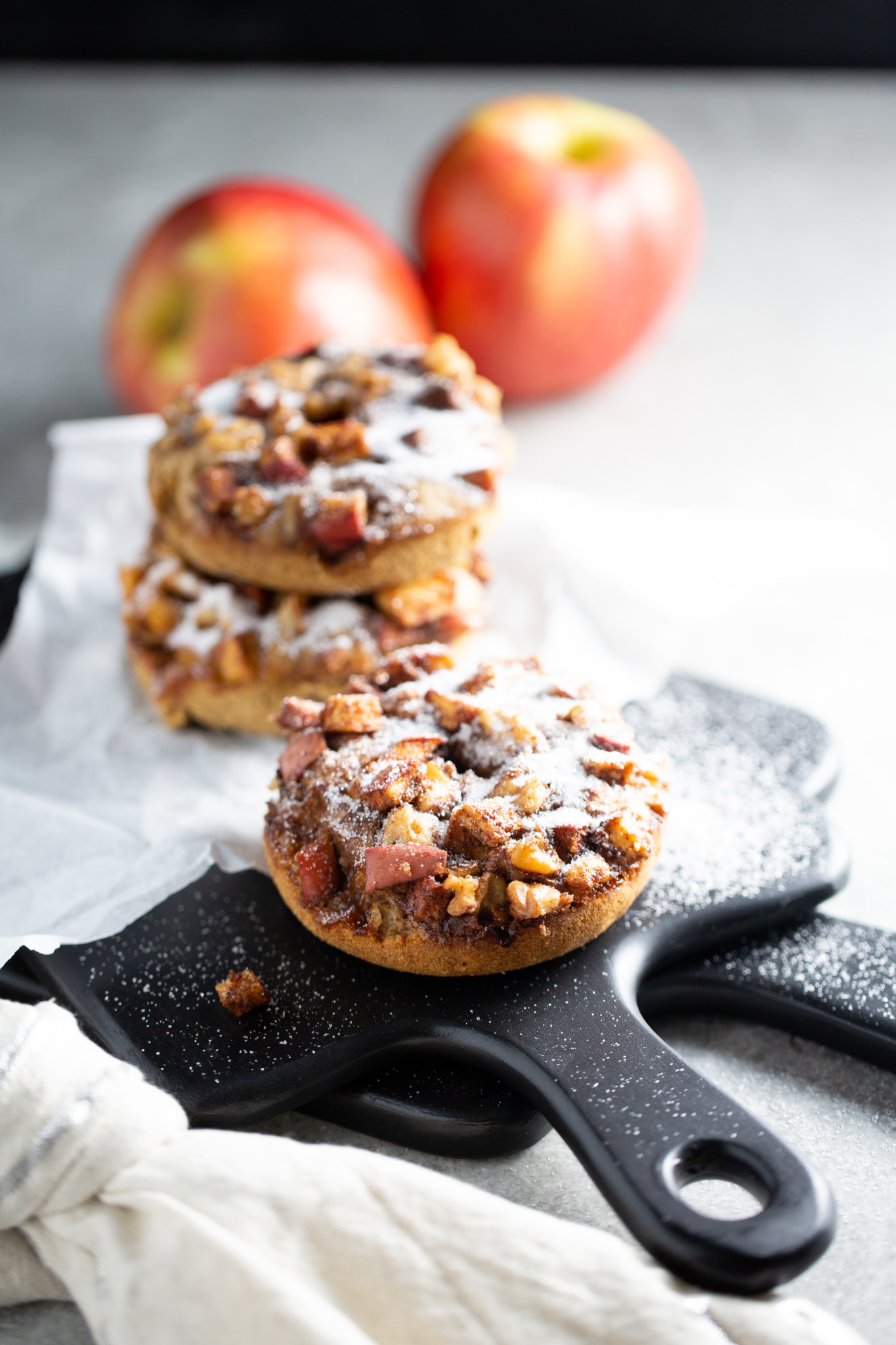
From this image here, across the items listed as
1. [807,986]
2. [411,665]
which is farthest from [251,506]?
[807,986]

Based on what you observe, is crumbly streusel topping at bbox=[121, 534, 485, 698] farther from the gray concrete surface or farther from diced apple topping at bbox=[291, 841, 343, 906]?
the gray concrete surface

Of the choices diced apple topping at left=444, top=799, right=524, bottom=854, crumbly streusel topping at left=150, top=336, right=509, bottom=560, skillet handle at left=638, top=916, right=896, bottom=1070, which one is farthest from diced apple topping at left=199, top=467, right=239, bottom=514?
skillet handle at left=638, top=916, right=896, bottom=1070

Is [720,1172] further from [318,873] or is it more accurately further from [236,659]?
[236,659]

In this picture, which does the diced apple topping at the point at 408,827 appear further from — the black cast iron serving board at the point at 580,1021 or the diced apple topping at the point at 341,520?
the diced apple topping at the point at 341,520

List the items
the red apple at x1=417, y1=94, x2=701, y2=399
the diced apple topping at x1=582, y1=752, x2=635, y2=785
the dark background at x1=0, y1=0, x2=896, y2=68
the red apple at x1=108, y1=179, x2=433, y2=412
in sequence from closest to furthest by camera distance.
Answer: the diced apple topping at x1=582, y1=752, x2=635, y2=785, the red apple at x1=108, y1=179, x2=433, y2=412, the red apple at x1=417, y1=94, x2=701, y2=399, the dark background at x1=0, y1=0, x2=896, y2=68

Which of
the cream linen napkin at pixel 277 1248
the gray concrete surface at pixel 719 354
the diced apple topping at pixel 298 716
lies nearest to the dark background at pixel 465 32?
the gray concrete surface at pixel 719 354

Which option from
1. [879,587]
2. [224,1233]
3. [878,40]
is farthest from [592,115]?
[224,1233]

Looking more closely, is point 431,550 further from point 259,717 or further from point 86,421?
point 86,421
